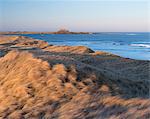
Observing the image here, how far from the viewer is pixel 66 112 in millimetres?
7605

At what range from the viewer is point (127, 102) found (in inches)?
310

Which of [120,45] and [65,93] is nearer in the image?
[65,93]

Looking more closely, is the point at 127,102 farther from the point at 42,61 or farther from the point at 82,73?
the point at 42,61

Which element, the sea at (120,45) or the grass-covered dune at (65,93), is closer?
the grass-covered dune at (65,93)

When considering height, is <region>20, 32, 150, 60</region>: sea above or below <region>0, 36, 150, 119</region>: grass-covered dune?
below

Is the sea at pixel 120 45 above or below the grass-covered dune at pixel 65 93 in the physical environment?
below

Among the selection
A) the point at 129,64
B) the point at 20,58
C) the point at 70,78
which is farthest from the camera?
the point at 129,64

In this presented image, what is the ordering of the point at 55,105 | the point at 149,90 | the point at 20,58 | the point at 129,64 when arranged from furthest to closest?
the point at 129,64 < the point at 20,58 < the point at 149,90 < the point at 55,105

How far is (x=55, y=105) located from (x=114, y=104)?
1.36 metres

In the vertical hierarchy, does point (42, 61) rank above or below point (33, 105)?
above

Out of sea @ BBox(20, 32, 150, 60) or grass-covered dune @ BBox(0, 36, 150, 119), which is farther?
sea @ BBox(20, 32, 150, 60)

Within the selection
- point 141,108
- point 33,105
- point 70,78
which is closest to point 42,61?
point 70,78

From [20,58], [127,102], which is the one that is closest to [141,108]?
[127,102]

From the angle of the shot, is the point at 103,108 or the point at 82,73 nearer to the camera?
the point at 103,108
